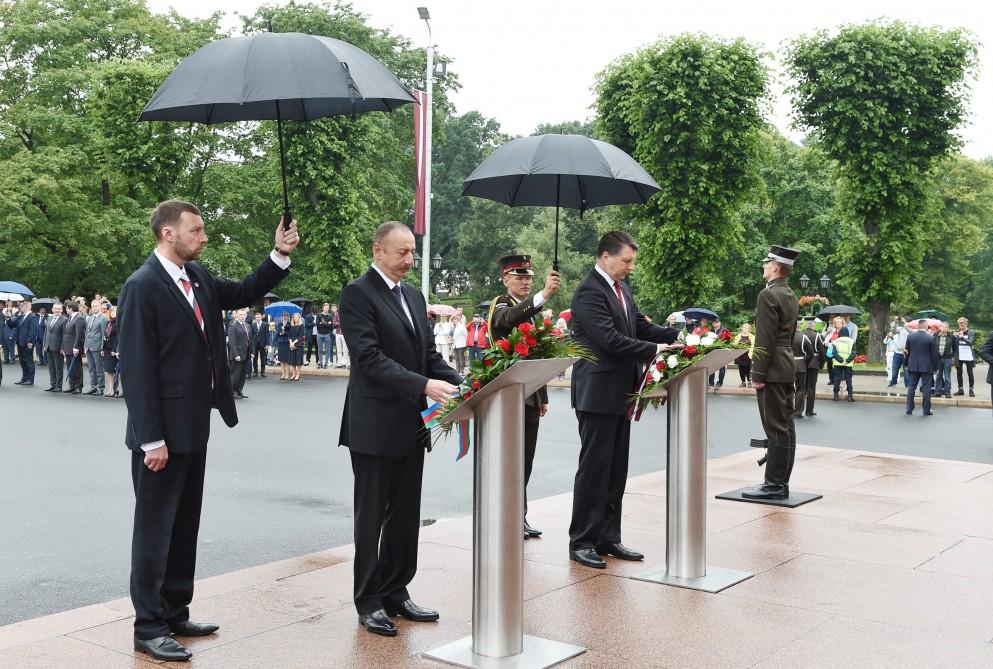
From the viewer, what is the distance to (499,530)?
14.7ft

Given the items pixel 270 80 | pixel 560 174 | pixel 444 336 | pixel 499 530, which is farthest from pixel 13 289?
pixel 499 530

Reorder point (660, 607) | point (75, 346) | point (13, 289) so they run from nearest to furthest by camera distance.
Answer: point (660, 607) < point (75, 346) < point (13, 289)

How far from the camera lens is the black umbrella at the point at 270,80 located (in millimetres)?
4945

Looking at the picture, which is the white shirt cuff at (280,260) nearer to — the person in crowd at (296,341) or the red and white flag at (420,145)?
the red and white flag at (420,145)

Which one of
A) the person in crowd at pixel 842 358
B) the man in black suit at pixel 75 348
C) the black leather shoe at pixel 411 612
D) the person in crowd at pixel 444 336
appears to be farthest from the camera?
the person in crowd at pixel 444 336

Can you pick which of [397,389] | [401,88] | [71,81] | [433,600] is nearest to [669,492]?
[433,600]

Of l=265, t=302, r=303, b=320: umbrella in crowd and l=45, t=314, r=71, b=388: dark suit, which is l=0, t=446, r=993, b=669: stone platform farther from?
l=265, t=302, r=303, b=320: umbrella in crowd

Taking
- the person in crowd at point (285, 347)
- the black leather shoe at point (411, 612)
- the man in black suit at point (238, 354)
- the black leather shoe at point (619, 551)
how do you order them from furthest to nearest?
the person in crowd at point (285, 347), the man in black suit at point (238, 354), the black leather shoe at point (619, 551), the black leather shoe at point (411, 612)

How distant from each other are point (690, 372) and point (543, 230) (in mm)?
54052

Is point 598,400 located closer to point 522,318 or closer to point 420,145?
point 522,318

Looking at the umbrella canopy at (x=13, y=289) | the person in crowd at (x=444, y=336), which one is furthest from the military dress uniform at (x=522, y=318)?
the umbrella canopy at (x=13, y=289)

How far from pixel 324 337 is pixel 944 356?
17710mm

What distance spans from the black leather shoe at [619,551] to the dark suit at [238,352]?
49.5 ft

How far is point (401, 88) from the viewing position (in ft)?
18.3
